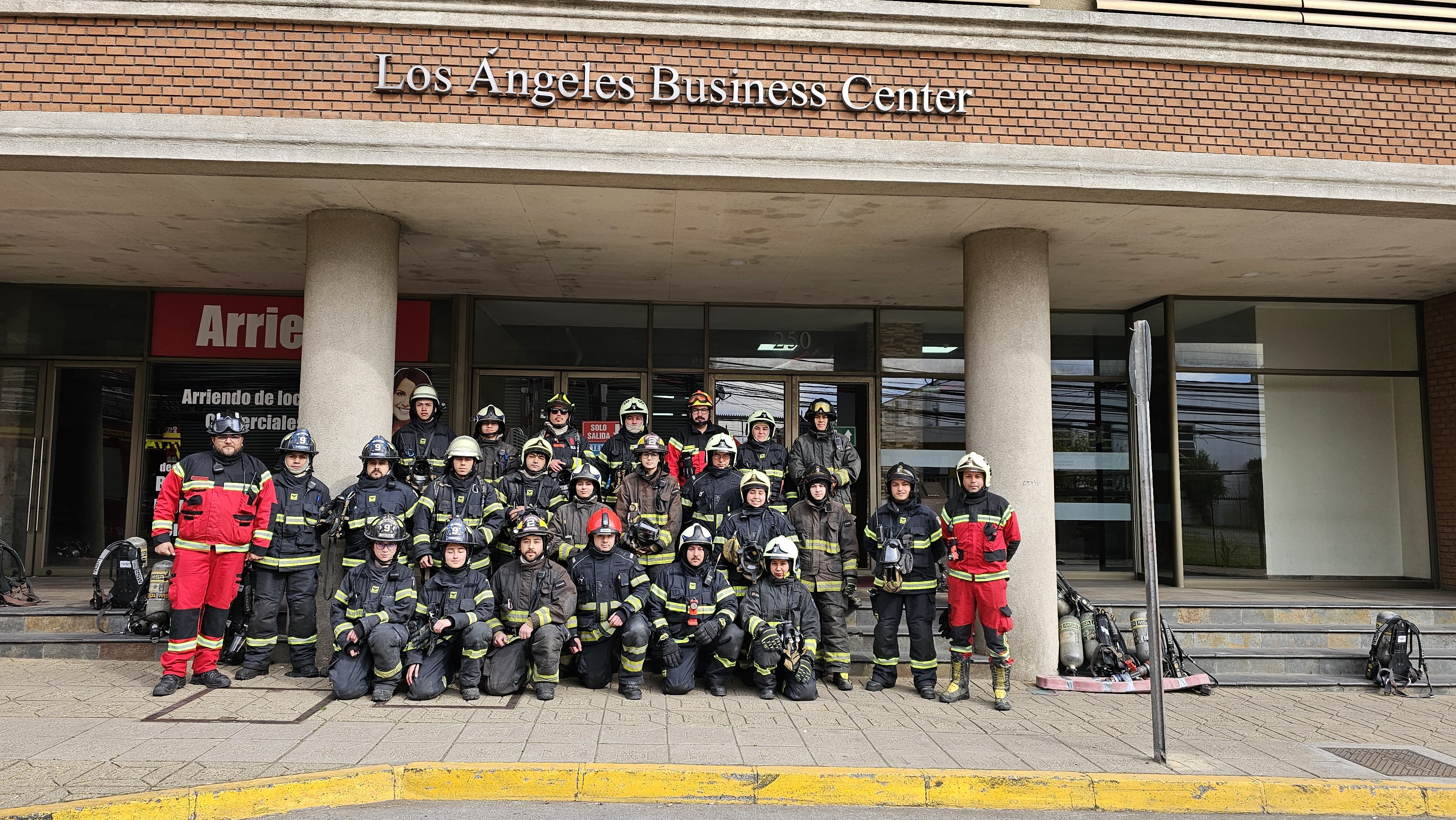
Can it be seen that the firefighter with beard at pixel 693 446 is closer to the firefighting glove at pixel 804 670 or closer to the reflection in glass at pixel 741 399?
the firefighting glove at pixel 804 670

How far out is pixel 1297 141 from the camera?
777 centimetres

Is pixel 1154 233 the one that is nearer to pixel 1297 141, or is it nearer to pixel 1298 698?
pixel 1297 141

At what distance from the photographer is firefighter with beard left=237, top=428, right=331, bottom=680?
7.21 meters

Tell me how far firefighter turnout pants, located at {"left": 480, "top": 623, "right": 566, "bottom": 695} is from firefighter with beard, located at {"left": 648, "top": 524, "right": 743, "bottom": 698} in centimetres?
79

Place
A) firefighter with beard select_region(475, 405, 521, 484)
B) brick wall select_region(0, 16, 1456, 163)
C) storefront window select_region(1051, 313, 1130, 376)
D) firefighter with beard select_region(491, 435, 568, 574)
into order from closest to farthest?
brick wall select_region(0, 16, 1456, 163) < firefighter with beard select_region(491, 435, 568, 574) < firefighter with beard select_region(475, 405, 521, 484) < storefront window select_region(1051, 313, 1130, 376)

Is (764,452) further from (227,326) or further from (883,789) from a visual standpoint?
(227,326)

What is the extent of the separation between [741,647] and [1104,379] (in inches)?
298

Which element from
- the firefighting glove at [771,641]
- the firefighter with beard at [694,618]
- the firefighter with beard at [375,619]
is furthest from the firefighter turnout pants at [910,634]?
the firefighter with beard at [375,619]

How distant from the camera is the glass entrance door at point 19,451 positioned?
11.0 m

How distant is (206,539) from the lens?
6.98 m

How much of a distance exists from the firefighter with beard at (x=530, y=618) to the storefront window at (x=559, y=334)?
4.85 m

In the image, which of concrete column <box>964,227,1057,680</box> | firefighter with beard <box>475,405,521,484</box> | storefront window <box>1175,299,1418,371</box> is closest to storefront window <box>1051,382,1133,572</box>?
storefront window <box>1175,299,1418,371</box>

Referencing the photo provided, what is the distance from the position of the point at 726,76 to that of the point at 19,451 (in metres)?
10.1

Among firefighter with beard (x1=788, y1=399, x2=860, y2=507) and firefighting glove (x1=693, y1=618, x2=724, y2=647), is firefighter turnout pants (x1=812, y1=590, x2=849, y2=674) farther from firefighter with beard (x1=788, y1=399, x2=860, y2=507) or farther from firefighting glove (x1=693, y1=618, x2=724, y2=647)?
firefighter with beard (x1=788, y1=399, x2=860, y2=507)
